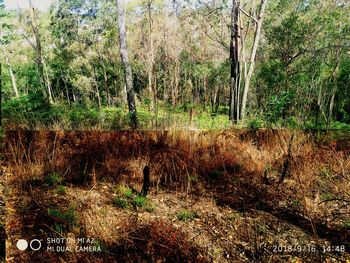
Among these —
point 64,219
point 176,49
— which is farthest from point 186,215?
point 176,49

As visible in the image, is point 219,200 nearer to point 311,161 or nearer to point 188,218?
point 188,218

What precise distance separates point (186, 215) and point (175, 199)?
555 mm

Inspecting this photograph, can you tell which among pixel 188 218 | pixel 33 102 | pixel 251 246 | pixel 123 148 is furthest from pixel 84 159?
pixel 33 102

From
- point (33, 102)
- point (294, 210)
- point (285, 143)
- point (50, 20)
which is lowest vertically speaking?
point (294, 210)

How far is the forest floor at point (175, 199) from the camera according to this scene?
2.93 metres

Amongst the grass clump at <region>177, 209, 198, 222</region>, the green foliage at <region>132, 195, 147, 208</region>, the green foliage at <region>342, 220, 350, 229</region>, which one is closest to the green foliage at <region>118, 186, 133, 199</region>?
the green foliage at <region>132, 195, 147, 208</region>

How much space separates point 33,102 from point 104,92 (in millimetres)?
12771

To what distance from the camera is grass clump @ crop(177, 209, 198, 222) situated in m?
3.68

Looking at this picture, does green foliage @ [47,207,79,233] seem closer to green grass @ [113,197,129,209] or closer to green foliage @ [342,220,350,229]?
green grass @ [113,197,129,209]

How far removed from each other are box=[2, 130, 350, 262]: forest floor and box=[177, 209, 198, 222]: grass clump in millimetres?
14

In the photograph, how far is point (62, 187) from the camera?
3.84m

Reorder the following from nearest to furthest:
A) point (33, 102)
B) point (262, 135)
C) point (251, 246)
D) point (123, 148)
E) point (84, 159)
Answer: point (251, 246), point (84, 159), point (123, 148), point (262, 135), point (33, 102)

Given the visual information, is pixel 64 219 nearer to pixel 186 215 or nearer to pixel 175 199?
pixel 186 215

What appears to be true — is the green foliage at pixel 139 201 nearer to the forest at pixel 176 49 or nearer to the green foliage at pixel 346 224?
the green foliage at pixel 346 224
